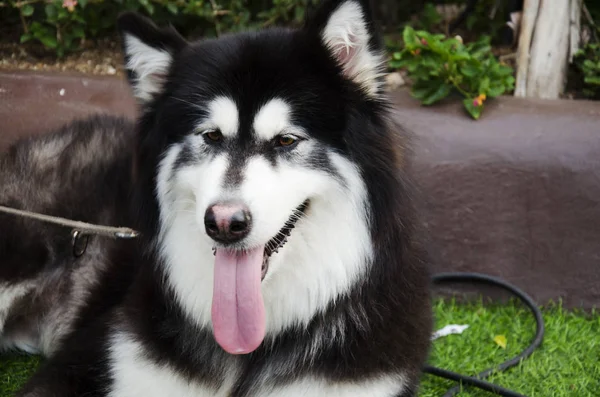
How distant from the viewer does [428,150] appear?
4.43 m

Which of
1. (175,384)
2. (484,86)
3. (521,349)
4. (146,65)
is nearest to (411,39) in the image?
(484,86)

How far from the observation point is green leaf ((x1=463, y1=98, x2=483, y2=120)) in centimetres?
447

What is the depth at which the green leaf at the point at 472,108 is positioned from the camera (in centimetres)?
447

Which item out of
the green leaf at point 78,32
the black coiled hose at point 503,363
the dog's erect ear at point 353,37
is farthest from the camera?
the green leaf at point 78,32

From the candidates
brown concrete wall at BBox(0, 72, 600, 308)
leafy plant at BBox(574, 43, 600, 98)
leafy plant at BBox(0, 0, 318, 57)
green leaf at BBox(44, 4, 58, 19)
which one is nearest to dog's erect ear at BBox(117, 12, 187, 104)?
brown concrete wall at BBox(0, 72, 600, 308)

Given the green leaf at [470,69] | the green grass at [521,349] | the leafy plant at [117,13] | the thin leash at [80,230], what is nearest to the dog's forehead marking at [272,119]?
the thin leash at [80,230]

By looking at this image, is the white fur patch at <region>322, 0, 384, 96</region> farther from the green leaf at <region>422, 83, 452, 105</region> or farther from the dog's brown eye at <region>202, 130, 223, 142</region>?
the green leaf at <region>422, 83, 452, 105</region>

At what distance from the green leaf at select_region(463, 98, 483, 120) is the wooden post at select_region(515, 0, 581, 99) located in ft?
2.18

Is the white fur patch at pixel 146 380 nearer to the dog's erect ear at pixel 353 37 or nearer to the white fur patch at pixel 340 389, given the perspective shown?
the white fur patch at pixel 340 389

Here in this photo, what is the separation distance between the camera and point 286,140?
104 inches

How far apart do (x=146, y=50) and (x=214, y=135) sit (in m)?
0.47

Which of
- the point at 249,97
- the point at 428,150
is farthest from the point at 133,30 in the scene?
the point at 428,150

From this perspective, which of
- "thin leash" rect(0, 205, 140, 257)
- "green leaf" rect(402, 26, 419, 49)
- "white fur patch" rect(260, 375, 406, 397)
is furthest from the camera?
"green leaf" rect(402, 26, 419, 49)

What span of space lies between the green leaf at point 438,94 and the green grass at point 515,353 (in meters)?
1.22
